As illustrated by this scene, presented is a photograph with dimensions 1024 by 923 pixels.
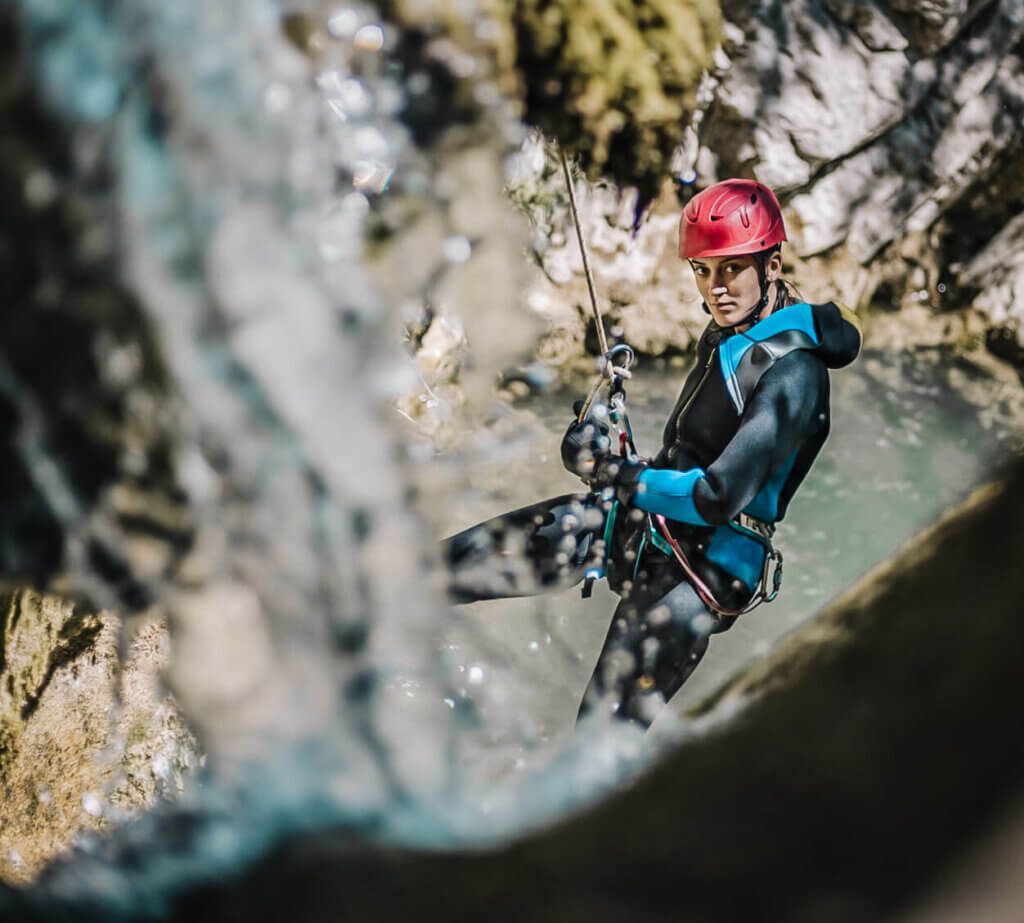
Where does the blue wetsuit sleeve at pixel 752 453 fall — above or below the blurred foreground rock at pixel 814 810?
below

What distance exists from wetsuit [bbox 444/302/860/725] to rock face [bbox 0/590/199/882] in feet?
3.77

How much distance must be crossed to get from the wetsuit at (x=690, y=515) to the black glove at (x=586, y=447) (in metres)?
0.13

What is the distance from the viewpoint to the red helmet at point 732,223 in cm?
319

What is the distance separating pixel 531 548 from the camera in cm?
347

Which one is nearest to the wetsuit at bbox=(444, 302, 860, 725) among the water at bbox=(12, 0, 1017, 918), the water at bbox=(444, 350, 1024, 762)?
the water at bbox=(444, 350, 1024, 762)

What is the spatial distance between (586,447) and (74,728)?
81.8 inches

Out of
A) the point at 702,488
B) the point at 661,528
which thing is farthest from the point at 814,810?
the point at 661,528

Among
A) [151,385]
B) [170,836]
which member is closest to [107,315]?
[151,385]

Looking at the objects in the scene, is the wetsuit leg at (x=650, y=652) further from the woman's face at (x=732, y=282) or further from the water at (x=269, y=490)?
the woman's face at (x=732, y=282)

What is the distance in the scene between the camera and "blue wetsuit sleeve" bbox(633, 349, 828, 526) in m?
2.92

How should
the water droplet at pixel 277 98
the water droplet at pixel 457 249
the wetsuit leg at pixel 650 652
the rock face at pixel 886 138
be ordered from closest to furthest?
1. the water droplet at pixel 277 98
2. the wetsuit leg at pixel 650 652
3. the water droplet at pixel 457 249
4. the rock face at pixel 886 138

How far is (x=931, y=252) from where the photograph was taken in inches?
269

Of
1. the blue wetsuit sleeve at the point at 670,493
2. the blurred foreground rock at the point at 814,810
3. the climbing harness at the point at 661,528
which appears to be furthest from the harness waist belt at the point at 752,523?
the blurred foreground rock at the point at 814,810

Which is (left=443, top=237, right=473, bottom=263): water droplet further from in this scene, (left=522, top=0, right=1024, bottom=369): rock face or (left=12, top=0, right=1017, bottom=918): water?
(left=12, top=0, right=1017, bottom=918): water
